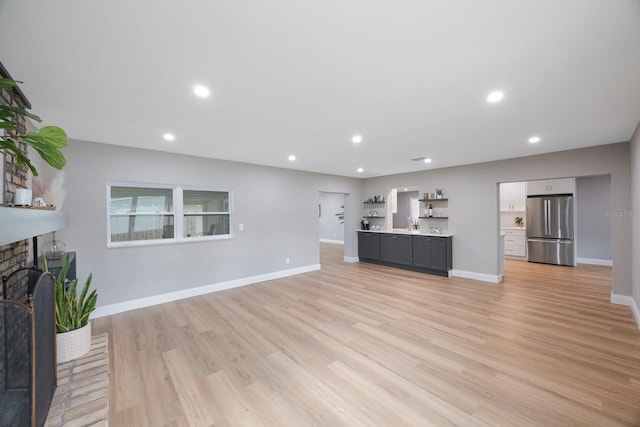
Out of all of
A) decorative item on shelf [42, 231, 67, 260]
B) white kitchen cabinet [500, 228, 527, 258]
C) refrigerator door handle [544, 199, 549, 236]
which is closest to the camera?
decorative item on shelf [42, 231, 67, 260]

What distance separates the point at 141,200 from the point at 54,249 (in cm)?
128

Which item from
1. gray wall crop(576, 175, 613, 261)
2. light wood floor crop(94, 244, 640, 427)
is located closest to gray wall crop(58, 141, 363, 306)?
light wood floor crop(94, 244, 640, 427)

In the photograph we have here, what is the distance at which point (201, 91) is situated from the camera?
2217 mm

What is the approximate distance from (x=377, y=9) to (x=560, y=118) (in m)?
2.86

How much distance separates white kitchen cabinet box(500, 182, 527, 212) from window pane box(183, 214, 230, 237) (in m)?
7.90

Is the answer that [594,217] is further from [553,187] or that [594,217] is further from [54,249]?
[54,249]

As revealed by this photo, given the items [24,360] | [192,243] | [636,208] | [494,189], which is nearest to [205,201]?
[192,243]

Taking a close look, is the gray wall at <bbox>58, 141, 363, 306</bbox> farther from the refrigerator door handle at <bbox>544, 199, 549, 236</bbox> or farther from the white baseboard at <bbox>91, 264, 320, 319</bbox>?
the refrigerator door handle at <bbox>544, 199, 549, 236</bbox>

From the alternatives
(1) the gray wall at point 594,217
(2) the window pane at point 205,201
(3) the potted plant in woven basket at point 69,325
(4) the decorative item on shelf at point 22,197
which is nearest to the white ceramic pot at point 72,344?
(3) the potted plant in woven basket at point 69,325

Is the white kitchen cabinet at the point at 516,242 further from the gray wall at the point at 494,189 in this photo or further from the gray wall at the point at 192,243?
the gray wall at the point at 192,243

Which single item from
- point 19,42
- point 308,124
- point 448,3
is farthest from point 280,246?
point 448,3

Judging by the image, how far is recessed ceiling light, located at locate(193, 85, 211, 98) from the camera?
7.04 ft

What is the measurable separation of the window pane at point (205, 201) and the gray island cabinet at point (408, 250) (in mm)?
3942

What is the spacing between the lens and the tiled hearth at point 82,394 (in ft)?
5.34
